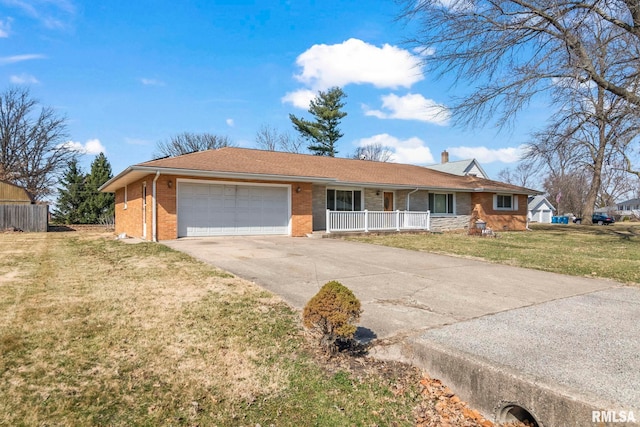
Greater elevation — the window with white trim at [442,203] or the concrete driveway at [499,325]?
the window with white trim at [442,203]

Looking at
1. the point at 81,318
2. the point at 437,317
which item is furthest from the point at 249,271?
the point at 437,317

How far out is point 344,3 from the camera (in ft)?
37.8

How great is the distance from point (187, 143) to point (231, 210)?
32.1 meters

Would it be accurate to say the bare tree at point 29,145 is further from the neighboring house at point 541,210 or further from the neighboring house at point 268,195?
the neighboring house at point 541,210

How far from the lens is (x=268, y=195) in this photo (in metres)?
14.8

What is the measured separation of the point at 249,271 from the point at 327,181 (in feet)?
28.6

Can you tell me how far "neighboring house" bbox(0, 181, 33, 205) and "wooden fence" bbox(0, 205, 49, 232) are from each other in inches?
155

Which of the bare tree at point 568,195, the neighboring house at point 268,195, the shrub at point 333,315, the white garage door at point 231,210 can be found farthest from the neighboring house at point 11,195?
the bare tree at point 568,195

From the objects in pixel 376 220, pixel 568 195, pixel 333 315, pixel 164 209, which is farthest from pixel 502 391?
pixel 568 195

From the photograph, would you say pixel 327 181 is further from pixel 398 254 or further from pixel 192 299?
pixel 192 299

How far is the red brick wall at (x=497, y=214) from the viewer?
2145 cm

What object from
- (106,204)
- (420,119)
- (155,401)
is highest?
(420,119)

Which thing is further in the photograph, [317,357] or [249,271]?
[249,271]

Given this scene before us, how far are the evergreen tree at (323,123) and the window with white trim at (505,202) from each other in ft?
60.0
